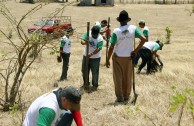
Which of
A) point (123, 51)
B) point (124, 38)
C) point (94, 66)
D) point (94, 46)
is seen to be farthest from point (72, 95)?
point (94, 66)

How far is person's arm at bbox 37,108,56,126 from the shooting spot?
3.89 m

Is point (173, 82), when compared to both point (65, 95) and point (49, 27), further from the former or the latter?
point (49, 27)

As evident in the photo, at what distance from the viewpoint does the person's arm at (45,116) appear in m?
3.89

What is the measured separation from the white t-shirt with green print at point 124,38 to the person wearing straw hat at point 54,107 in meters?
3.94

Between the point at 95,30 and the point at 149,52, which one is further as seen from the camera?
the point at 149,52

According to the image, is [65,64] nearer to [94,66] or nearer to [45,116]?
[94,66]

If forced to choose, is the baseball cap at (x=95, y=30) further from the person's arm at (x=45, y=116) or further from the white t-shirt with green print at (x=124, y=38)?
the person's arm at (x=45, y=116)

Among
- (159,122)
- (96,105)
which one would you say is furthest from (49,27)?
(159,122)

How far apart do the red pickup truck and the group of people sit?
51 cm

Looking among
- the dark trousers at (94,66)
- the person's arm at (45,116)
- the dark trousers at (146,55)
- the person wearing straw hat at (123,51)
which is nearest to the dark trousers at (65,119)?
the person's arm at (45,116)

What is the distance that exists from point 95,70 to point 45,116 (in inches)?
230

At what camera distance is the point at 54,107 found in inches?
157

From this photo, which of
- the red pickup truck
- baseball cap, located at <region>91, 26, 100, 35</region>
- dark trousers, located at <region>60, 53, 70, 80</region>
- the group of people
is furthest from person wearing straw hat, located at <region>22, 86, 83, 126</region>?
dark trousers, located at <region>60, 53, 70, 80</region>

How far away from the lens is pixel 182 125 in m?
6.91
